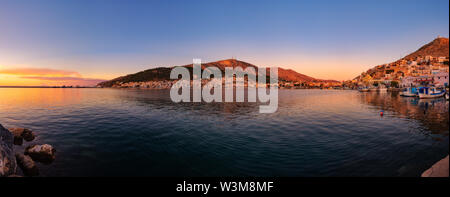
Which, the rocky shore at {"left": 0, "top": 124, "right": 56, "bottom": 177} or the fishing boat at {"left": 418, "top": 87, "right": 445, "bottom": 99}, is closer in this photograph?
the rocky shore at {"left": 0, "top": 124, "right": 56, "bottom": 177}

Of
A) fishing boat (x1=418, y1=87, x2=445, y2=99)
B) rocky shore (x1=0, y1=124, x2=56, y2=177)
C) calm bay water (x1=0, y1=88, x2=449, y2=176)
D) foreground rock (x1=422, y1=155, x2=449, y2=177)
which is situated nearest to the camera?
foreground rock (x1=422, y1=155, x2=449, y2=177)

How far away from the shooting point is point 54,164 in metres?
11.7

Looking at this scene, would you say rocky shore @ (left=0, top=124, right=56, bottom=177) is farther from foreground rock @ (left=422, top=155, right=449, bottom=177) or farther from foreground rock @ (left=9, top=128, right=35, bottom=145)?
foreground rock @ (left=422, top=155, right=449, bottom=177)

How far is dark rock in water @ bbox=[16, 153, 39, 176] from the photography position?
10531mm

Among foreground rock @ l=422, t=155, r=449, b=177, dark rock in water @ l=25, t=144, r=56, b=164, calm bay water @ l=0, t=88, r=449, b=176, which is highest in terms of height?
foreground rock @ l=422, t=155, r=449, b=177

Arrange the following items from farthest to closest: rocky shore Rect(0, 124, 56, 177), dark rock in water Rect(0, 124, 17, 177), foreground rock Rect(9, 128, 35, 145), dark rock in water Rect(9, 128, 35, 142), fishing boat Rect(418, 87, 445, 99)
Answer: fishing boat Rect(418, 87, 445, 99) < dark rock in water Rect(9, 128, 35, 142) < foreground rock Rect(9, 128, 35, 145) < rocky shore Rect(0, 124, 56, 177) < dark rock in water Rect(0, 124, 17, 177)

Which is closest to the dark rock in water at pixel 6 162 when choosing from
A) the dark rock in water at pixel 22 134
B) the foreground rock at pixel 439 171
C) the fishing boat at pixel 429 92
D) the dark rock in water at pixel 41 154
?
the dark rock in water at pixel 41 154

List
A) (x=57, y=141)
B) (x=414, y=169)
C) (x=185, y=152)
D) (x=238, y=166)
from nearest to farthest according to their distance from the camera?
(x=414, y=169), (x=238, y=166), (x=185, y=152), (x=57, y=141)

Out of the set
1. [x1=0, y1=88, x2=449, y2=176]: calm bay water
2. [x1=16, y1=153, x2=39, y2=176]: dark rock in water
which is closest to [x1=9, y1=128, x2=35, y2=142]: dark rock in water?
[x1=0, y1=88, x2=449, y2=176]: calm bay water

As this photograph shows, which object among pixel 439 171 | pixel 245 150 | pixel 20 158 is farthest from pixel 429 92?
pixel 20 158

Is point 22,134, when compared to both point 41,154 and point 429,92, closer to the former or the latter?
point 41,154

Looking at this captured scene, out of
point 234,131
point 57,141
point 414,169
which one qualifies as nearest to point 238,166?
point 234,131
